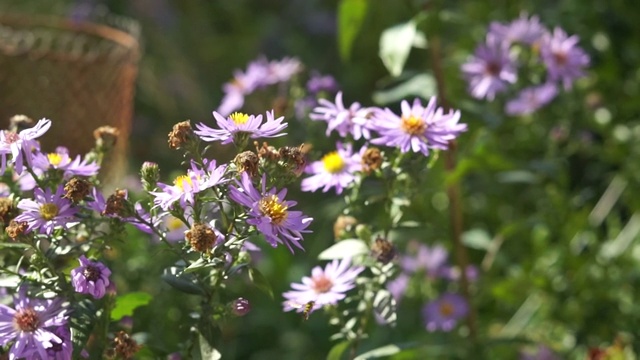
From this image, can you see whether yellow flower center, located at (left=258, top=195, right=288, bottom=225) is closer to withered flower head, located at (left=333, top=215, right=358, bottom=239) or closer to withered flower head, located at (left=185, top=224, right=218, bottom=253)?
withered flower head, located at (left=185, top=224, right=218, bottom=253)

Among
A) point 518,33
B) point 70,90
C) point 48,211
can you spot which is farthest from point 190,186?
point 70,90

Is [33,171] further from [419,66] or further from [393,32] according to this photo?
[419,66]

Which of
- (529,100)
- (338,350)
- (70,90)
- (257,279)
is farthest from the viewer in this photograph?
(70,90)

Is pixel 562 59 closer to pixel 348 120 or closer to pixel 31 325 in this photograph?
pixel 348 120

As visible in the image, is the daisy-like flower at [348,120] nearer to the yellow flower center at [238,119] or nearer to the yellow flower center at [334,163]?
the yellow flower center at [334,163]

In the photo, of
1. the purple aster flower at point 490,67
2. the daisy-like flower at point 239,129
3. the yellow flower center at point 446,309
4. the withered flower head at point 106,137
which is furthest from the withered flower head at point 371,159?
the yellow flower center at point 446,309

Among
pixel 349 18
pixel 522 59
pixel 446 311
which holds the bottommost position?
pixel 446 311

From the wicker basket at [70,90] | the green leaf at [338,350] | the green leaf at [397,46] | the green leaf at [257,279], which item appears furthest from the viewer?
the wicker basket at [70,90]
